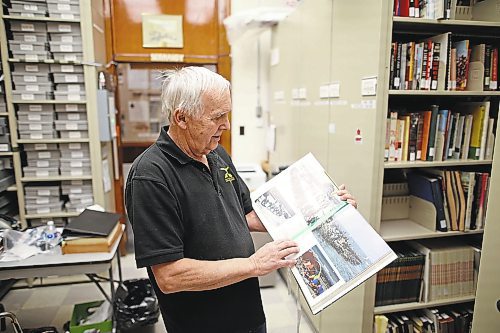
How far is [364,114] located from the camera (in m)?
1.79

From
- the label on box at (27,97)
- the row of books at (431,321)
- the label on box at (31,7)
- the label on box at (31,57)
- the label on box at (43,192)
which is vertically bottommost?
the row of books at (431,321)

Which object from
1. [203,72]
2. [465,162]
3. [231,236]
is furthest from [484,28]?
[231,236]

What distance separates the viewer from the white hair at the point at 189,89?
1071 millimetres

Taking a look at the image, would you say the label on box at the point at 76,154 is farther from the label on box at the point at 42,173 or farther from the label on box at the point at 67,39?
the label on box at the point at 67,39

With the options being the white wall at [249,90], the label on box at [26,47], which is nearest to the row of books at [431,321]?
the white wall at [249,90]

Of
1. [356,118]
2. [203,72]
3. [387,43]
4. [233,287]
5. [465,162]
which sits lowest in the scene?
[233,287]

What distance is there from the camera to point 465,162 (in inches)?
76.3

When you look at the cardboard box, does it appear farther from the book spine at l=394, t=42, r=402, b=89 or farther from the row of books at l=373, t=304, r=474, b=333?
the book spine at l=394, t=42, r=402, b=89

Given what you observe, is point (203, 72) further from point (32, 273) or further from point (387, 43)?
point (32, 273)

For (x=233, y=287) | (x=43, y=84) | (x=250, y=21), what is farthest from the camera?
(x=250, y=21)

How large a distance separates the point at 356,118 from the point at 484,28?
A: 0.93m

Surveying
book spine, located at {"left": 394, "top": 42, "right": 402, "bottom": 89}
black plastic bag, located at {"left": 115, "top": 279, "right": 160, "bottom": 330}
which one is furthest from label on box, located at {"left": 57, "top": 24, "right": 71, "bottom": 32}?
book spine, located at {"left": 394, "top": 42, "right": 402, "bottom": 89}

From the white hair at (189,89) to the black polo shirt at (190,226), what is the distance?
0.40 feet

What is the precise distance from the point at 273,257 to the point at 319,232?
0.22 m
